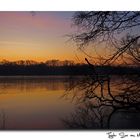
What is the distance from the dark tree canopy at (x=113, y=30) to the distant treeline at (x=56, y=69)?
58mm

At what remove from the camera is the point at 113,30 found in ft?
17.0

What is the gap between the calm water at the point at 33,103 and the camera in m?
5.14

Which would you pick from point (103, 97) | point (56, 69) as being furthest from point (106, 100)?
point (56, 69)

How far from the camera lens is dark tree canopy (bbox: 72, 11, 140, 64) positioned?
515 centimetres

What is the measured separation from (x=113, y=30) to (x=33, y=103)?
662 mm

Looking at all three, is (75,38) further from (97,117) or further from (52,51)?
(97,117)

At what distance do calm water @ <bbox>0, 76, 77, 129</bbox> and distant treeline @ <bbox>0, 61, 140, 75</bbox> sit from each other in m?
0.05

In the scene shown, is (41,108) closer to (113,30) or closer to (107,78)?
(107,78)

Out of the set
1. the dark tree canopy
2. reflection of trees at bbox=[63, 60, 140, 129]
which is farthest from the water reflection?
the dark tree canopy

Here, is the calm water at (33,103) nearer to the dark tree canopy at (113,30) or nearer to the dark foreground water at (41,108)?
the dark foreground water at (41,108)

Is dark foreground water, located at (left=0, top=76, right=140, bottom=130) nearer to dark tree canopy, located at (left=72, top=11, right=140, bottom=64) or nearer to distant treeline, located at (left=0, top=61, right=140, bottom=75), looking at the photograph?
distant treeline, located at (left=0, top=61, right=140, bottom=75)

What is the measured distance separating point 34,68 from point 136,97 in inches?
25.6

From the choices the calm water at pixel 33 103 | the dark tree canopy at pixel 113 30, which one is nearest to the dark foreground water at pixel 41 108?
the calm water at pixel 33 103

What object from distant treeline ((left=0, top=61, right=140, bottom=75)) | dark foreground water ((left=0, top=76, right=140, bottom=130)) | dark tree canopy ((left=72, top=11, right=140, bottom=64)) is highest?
dark tree canopy ((left=72, top=11, right=140, bottom=64))
